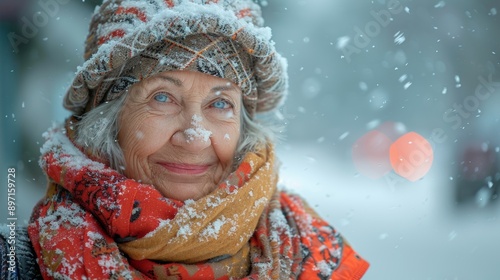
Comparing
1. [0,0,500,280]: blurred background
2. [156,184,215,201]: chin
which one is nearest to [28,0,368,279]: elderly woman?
[156,184,215,201]: chin

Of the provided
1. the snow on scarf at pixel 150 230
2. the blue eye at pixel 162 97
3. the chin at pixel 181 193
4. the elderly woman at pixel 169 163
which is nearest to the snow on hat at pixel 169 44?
the elderly woman at pixel 169 163

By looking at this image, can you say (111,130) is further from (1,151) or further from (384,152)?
(384,152)

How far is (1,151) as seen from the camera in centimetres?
656

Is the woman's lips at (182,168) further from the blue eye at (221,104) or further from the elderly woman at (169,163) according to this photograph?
the blue eye at (221,104)

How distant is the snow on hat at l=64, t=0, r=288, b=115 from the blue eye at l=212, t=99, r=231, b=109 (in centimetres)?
11

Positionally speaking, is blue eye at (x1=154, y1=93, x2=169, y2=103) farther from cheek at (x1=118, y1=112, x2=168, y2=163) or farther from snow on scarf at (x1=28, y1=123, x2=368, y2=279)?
snow on scarf at (x1=28, y1=123, x2=368, y2=279)

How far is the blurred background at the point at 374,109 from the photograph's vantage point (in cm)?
620

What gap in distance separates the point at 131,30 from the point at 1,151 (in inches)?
196

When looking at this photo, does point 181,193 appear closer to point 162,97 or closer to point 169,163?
point 169,163

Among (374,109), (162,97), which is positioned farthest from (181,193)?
(374,109)

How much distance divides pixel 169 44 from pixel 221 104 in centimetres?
36

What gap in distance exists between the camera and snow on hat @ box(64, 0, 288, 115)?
7.36 feet

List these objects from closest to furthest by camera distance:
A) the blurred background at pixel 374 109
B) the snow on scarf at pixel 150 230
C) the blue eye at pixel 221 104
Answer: the snow on scarf at pixel 150 230 < the blue eye at pixel 221 104 < the blurred background at pixel 374 109

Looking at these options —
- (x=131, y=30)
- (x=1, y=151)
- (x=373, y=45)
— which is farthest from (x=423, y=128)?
(x=131, y=30)
